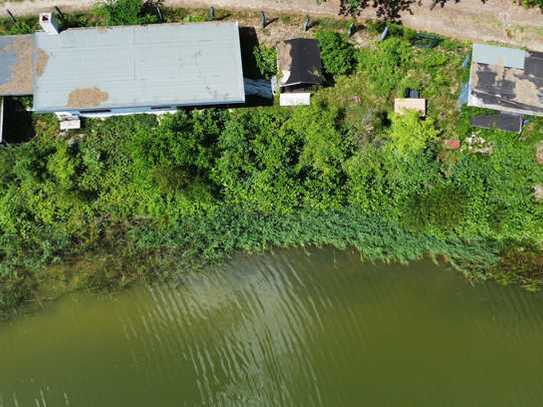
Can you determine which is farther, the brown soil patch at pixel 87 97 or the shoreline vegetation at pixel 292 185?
the shoreline vegetation at pixel 292 185

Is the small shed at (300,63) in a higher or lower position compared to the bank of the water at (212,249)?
higher

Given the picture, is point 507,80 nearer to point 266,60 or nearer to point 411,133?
point 411,133

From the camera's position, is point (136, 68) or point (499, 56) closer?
point (136, 68)

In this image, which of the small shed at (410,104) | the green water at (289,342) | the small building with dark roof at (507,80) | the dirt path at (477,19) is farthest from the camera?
the dirt path at (477,19)

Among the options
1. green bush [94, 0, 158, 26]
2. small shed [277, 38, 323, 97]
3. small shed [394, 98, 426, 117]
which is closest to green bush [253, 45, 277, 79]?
small shed [277, 38, 323, 97]

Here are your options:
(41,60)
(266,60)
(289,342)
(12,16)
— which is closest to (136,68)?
(41,60)

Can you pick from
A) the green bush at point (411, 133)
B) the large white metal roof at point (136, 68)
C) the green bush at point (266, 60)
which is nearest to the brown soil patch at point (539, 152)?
the green bush at point (411, 133)

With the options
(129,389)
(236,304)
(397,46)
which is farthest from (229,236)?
(397,46)

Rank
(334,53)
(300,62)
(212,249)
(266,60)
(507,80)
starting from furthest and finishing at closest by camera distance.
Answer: (212,249) < (266,60) < (334,53) < (300,62) < (507,80)

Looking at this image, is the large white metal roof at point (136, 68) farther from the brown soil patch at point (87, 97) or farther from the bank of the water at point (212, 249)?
the bank of the water at point (212, 249)
